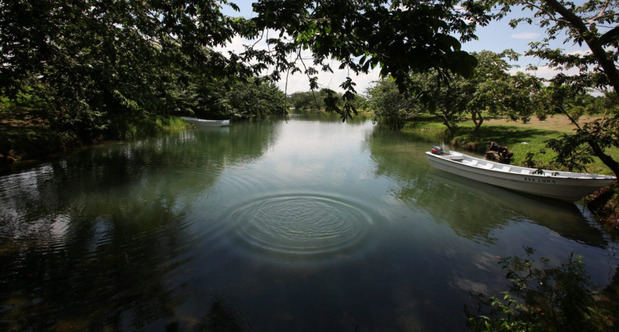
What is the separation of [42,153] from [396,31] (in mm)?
21575

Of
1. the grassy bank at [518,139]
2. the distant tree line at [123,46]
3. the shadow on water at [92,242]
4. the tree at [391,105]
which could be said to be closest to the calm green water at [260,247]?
the shadow on water at [92,242]

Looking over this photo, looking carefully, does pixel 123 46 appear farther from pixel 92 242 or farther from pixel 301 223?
pixel 301 223

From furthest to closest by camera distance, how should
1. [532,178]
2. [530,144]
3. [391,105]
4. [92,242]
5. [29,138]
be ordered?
[391,105] < [530,144] < [29,138] < [532,178] < [92,242]

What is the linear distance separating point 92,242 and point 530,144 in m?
24.7

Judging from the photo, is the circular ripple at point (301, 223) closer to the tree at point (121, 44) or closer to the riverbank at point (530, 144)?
the tree at point (121, 44)

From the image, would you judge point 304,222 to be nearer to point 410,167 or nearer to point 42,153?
point 410,167

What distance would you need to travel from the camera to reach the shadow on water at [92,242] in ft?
16.1

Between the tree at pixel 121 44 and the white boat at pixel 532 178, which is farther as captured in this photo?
the white boat at pixel 532 178

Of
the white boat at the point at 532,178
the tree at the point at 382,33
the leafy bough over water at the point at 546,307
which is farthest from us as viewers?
the white boat at the point at 532,178

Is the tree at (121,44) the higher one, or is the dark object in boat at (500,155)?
the tree at (121,44)

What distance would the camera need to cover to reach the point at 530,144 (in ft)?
63.2

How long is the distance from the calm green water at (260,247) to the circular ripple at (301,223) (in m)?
0.06

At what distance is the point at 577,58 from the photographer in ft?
25.2

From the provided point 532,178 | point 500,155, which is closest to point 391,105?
point 500,155
